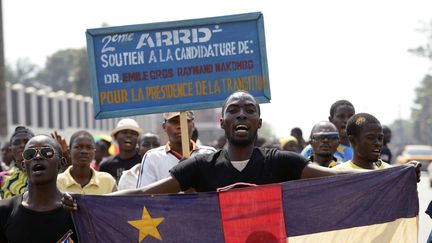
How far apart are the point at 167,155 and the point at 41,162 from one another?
80.5 inches

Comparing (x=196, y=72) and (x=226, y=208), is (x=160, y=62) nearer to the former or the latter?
(x=196, y=72)

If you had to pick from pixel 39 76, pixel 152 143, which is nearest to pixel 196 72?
pixel 152 143

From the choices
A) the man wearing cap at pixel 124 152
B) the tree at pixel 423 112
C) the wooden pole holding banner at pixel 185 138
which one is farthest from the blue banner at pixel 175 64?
the tree at pixel 423 112

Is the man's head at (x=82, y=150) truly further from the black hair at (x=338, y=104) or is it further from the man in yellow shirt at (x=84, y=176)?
the black hair at (x=338, y=104)

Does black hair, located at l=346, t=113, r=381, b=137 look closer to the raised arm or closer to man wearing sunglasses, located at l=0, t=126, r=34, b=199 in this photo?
the raised arm

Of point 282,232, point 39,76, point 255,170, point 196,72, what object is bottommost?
point 282,232

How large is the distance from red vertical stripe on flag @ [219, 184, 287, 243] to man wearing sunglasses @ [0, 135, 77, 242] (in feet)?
3.06

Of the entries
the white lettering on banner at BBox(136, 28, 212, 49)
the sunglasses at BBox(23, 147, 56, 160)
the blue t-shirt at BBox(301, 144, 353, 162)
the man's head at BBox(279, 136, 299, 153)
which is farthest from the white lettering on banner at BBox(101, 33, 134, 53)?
the man's head at BBox(279, 136, 299, 153)

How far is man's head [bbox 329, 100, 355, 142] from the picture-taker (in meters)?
9.63

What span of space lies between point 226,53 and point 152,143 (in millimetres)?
3745

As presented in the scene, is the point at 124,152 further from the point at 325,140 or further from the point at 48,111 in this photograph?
the point at 48,111

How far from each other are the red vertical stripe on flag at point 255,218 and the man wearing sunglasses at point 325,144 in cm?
294

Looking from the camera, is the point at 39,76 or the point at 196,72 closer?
the point at 196,72

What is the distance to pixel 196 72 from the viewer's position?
746 cm
